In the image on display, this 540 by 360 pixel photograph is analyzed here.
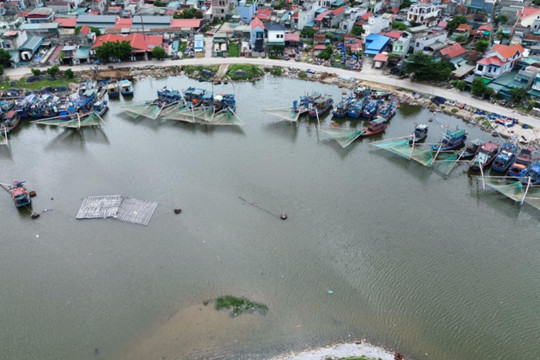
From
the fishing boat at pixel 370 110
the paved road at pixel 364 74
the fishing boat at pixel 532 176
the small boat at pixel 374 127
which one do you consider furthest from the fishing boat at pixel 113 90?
the fishing boat at pixel 532 176

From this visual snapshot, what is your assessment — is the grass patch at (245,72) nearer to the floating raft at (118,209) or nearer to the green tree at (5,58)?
the floating raft at (118,209)

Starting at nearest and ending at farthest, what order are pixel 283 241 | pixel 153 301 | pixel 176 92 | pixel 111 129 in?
pixel 153 301, pixel 283 241, pixel 111 129, pixel 176 92

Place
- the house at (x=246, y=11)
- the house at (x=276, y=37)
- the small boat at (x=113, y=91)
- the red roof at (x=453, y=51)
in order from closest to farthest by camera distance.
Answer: the small boat at (x=113, y=91), the red roof at (x=453, y=51), the house at (x=276, y=37), the house at (x=246, y=11)

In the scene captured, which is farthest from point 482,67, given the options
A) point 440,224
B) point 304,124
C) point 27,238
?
point 27,238

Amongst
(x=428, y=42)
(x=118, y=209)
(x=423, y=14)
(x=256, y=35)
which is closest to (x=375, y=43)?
(x=428, y=42)

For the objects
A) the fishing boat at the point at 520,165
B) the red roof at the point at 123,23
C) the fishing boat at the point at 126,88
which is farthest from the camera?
the red roof at the point at 123,23

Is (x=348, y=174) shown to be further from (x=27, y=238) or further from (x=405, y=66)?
(x=27, y=238)
